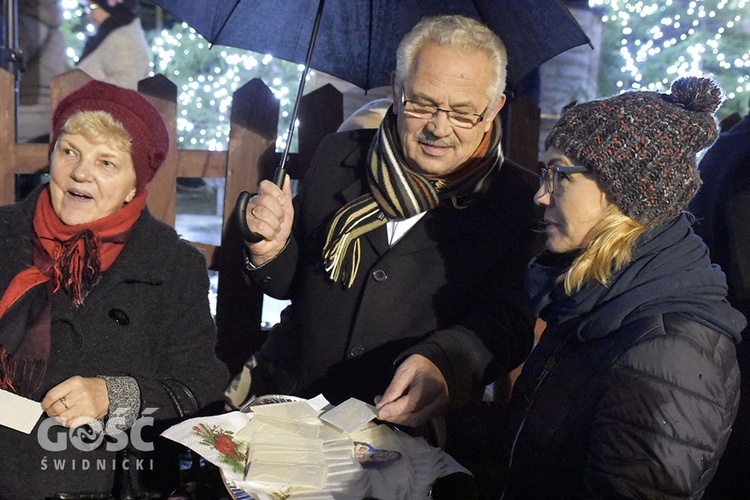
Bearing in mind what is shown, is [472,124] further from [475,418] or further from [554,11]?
[475,418]

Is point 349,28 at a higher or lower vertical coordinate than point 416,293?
higher

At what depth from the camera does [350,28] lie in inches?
117

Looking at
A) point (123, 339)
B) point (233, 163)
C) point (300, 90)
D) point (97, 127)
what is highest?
point (300, 90)

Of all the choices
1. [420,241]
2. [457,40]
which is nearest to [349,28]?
[457,40]

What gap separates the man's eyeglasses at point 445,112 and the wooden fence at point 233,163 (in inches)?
47.0

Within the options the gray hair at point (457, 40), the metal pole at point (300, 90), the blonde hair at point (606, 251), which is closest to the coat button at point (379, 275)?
the metal pole at point (300, 90)

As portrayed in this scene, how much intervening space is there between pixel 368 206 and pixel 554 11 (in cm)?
95

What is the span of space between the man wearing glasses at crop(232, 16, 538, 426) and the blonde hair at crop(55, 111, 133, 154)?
48 cm

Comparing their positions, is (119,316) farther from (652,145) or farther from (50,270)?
(652,145)

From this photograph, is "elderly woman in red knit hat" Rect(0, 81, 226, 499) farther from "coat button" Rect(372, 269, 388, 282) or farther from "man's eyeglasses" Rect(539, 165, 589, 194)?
"man's eyeglasses" Rect(539, 165, 589, 194)

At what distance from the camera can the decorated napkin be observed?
172 cm

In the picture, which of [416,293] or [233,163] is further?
[233,163]

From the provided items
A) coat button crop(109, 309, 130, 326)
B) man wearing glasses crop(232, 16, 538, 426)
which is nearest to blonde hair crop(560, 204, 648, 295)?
man wearing glasses crop(232, 16, 538, 426)

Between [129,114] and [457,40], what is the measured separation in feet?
3.66
